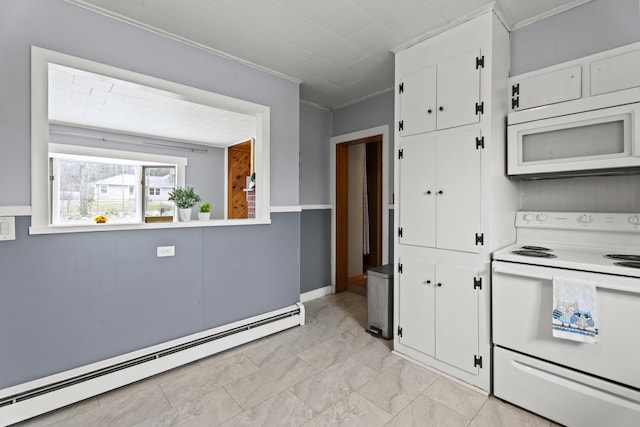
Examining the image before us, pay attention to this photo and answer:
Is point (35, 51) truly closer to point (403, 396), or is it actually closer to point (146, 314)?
point (146, 314)

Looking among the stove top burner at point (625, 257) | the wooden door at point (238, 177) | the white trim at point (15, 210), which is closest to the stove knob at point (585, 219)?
the stove top burner at point (625, 257)

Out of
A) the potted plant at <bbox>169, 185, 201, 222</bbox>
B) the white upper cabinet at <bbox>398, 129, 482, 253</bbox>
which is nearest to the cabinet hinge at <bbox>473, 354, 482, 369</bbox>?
the white upper cabinet at <bbox>398, 129, 482, 253</bbox>

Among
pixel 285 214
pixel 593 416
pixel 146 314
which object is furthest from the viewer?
pixel 285 214

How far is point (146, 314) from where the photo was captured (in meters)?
2.23

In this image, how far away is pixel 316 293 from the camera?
4062 millimetres

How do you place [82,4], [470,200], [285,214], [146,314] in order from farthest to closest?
[285,214] → [146,314] → [470,200] → [82,4]

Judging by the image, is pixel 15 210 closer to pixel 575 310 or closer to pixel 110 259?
pixel 110 259

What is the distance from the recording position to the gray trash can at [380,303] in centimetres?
277

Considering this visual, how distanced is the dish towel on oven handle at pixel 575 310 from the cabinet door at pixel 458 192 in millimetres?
521

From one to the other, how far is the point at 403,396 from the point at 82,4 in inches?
131

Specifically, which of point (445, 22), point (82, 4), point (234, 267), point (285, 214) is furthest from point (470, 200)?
point (82, 4)

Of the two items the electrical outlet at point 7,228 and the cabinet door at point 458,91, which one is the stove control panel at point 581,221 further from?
the electrical outlet at point 7,228

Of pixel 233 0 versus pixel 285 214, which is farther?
pixel 285 214

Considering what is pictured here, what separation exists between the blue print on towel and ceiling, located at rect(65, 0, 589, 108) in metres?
1.93
